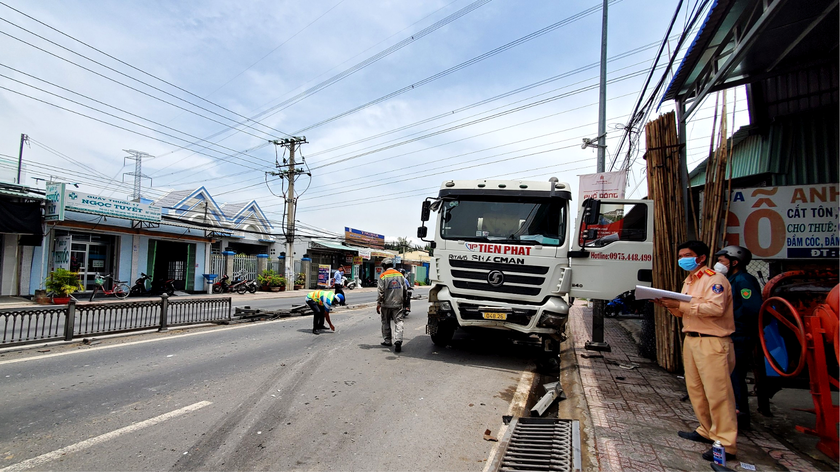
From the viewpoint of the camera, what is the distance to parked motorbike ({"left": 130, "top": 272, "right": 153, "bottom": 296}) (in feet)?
64.8

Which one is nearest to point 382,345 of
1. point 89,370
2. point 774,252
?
point 89,370

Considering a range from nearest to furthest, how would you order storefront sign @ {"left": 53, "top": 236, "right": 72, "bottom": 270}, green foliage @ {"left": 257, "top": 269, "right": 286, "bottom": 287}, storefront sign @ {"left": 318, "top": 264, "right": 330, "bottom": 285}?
storefront sign @ {"left": 53, "top": 236, "right": 72, "bottom": 270}
green foliage @ {"left": 257, "top": 269, "right": 286, "bottom": 287}
storefront sign @ {"left": 318, "top": 264, "right": 330, "bottom": 285}

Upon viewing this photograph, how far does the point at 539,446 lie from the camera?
3.65m

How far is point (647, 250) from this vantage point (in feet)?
22.0

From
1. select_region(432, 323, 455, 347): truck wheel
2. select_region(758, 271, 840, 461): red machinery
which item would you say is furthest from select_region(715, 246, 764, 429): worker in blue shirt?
select_region(432, 323, 455, 347): truck wheel

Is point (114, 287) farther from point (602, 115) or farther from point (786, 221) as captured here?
point (786, 221)

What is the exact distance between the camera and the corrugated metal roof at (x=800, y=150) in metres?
6.60

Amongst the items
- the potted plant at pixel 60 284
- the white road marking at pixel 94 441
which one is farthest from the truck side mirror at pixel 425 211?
the potted plant at pixel 60 284

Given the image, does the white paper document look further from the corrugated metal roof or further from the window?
the corrugated metal roof

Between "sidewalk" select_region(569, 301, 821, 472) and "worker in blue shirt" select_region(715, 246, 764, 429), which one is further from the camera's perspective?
"worker in blue shirt" select_region(715, 246, 764, 429)

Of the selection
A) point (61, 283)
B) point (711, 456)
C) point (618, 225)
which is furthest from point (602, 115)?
point (61, 283)

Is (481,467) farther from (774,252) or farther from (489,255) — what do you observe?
(774,252)

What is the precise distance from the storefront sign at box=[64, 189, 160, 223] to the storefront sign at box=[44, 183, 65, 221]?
0.77ft

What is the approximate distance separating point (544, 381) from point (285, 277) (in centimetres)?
2389
